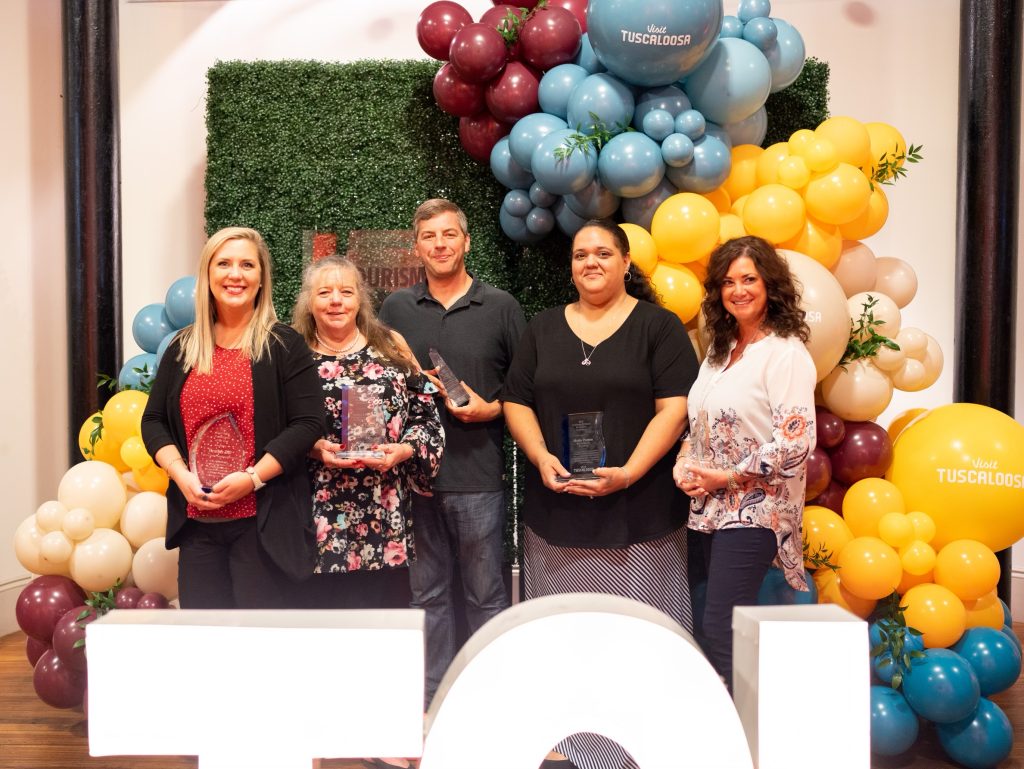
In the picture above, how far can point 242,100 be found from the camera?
4.09 metres

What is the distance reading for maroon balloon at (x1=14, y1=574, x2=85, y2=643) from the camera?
9.99ft

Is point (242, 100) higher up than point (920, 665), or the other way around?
point (242, 100)

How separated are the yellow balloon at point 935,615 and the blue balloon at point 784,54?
191cm

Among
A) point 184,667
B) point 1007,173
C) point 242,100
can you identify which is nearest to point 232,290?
point 184,667

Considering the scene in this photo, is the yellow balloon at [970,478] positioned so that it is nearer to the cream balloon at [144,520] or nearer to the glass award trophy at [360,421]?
the glass award trophy at [360,421]

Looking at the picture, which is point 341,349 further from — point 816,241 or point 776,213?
point 816,241

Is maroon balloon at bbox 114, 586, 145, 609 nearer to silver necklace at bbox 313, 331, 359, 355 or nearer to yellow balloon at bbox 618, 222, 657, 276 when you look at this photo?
silver necklace at bbox 313, 331, 359, 355

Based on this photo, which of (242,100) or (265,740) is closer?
(265,740)

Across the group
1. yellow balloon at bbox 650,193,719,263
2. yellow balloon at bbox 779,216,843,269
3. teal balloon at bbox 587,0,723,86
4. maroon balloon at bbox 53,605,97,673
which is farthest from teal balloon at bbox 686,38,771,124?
maroon balloon at bbox 53,605,97,673

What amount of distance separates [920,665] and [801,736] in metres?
1.84

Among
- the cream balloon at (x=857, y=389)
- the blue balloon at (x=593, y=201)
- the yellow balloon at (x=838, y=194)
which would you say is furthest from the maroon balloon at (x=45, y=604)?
the yellow balloon at (x=838, y=194)

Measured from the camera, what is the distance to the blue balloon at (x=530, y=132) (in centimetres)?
323

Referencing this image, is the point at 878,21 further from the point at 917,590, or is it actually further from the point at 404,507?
the point at 404,507

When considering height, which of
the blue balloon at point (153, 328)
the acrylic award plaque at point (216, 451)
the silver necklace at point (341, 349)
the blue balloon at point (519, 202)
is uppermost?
the blue balloon at point (519, 202)
